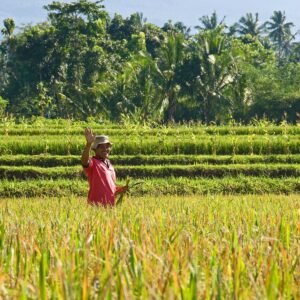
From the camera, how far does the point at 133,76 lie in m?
28.1

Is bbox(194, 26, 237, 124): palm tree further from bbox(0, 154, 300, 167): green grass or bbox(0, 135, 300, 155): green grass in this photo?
bbox(0, 154, 300, 167): green grass

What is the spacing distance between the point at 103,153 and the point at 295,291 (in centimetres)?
408

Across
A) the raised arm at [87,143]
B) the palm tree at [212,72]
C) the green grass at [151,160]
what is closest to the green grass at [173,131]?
the green grass at [151,160]

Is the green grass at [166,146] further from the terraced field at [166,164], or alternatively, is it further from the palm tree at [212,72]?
the palm tree at [212,72]

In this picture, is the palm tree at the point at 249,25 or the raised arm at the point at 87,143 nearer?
the raised arm at the point at 87,143

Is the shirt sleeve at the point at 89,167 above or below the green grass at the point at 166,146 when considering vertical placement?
above

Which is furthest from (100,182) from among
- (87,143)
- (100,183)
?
(87,143)

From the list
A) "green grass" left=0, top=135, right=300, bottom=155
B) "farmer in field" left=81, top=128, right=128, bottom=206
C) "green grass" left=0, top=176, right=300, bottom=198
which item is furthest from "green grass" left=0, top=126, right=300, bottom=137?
"farmer in field" left=81, top=128, right=128, bottom=206

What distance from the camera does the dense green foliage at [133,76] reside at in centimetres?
2788

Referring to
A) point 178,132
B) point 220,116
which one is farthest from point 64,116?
point 178,132

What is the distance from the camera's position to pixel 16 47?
33.6 metres

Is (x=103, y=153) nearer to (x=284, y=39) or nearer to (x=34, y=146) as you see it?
(x=34, y=146)

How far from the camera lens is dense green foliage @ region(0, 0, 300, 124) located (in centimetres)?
2788

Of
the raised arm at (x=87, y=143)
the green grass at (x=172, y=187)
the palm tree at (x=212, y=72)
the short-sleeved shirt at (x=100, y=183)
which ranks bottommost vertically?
the green grass at (x=172, y=187)
